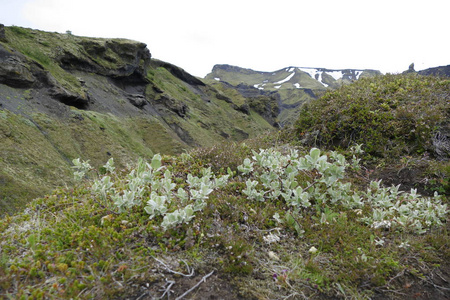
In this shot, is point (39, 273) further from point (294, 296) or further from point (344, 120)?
point (344, 120)

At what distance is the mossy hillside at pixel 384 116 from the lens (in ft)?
17.5

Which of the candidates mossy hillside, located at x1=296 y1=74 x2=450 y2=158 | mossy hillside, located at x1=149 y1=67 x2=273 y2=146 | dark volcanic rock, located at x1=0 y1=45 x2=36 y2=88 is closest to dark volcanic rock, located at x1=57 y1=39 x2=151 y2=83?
mossy hillside, located at x1=149 y1=67 x2=273 y2=146

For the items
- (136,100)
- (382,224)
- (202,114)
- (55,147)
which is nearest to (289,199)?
(382,224)

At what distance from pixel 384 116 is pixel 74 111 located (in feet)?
75.3

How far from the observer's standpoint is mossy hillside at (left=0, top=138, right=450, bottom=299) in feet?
6.25

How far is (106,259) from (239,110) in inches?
2459

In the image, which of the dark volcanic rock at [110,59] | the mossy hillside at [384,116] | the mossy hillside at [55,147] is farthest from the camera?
the dark volcanic rock at [110,59]

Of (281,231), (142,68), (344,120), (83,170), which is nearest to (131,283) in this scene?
(281,231)

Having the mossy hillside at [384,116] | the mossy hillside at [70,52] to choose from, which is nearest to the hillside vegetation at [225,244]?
the mossy hillside at [384,116]

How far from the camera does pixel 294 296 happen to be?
2.02 metres

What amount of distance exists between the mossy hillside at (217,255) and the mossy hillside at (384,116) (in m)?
3.10

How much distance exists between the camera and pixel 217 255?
233cm

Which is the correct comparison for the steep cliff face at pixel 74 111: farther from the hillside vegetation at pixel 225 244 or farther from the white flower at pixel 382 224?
the white flower at pixel 382 224

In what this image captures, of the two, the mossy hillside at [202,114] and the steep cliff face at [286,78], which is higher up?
the steep cliff face at [286,78]
